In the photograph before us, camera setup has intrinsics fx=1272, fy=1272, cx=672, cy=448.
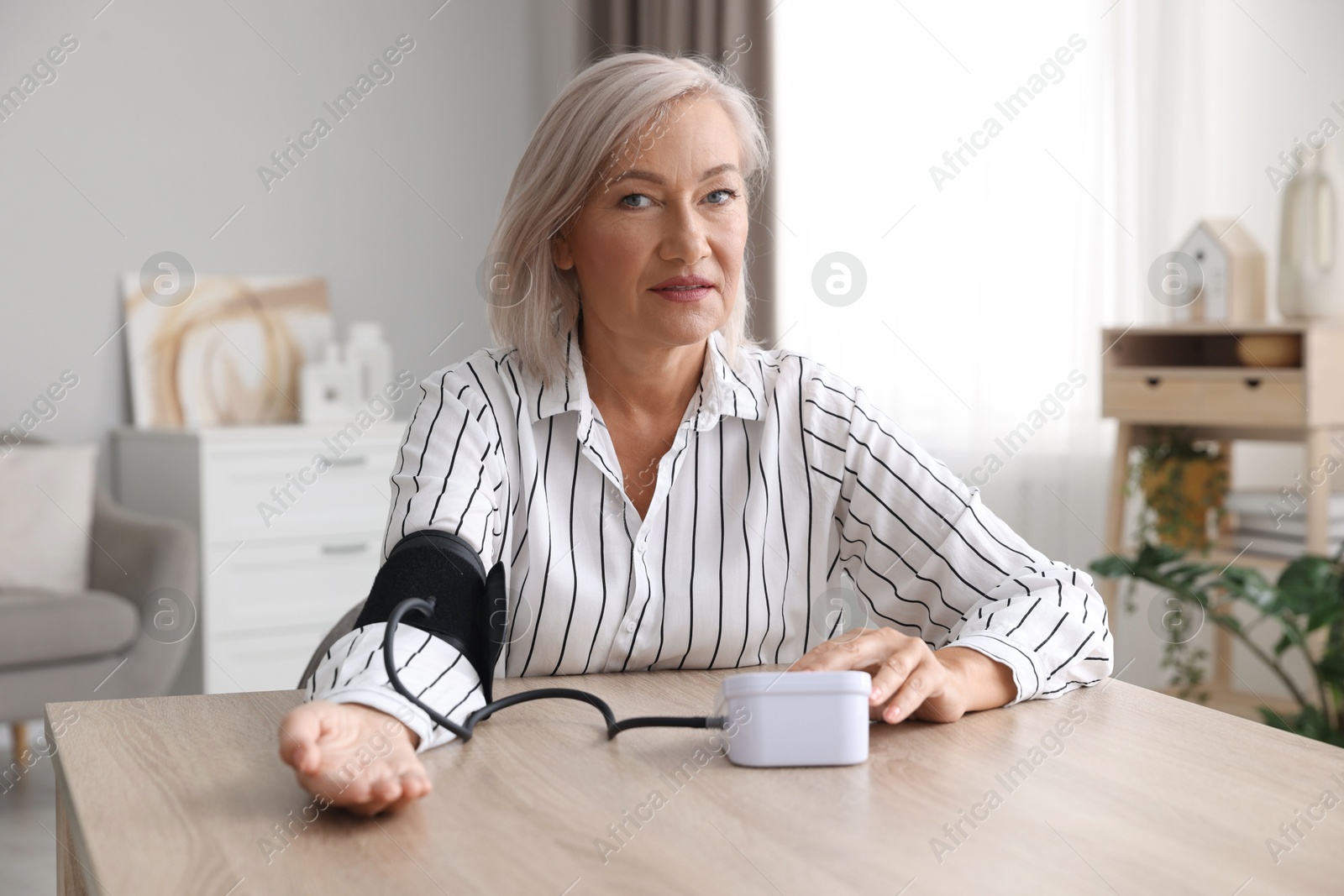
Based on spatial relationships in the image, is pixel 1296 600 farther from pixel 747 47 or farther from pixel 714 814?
pixel 747 47

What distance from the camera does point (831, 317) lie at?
3701 millimetres

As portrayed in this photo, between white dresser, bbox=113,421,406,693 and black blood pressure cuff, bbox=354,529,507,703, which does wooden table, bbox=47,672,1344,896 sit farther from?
white dresser, bbox=113,421,406,693

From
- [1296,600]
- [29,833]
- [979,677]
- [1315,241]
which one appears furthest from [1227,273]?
[29,833]

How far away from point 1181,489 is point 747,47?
5.99 ft

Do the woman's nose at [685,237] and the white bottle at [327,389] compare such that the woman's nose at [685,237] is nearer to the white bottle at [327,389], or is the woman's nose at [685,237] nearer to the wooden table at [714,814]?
the wooden table at [714,814]

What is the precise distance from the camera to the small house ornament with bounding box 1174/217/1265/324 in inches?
108

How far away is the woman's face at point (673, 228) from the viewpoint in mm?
1326

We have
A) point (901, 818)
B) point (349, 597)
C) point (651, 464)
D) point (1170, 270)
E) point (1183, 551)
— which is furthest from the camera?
point (349, 597)

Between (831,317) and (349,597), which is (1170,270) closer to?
(831,317)

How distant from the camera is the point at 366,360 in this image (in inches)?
160

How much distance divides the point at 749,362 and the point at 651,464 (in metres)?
0.19

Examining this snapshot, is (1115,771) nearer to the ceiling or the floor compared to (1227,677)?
nearer to the ceiling

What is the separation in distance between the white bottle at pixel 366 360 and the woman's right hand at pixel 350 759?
328 centimetres

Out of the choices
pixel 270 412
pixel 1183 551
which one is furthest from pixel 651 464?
pixel 270 412
